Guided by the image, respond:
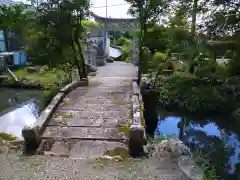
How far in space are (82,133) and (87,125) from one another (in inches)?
12.8

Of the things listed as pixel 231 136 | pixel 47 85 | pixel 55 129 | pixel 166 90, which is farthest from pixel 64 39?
pixel 231 136

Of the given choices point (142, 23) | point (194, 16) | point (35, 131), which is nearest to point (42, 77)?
A: point (142, 23)

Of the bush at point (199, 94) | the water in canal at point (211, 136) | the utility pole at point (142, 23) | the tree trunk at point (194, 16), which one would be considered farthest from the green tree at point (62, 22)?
the water in canal at point (211, 136)

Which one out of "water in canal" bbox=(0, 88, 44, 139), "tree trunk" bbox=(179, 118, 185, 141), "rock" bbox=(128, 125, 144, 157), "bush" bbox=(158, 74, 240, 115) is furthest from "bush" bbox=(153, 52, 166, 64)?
"rock" bbox=(128, 125, 144, 157)

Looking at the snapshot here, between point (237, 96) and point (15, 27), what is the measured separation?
12.2 m

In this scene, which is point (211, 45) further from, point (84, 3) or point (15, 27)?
point (15, 27)

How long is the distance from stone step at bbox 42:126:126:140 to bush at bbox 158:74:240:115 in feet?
14.4

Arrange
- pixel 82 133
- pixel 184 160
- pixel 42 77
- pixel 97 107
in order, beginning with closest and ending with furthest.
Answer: pixel 184 160 → pixel 82 133 → pixel 97 107 → pixel 42 77

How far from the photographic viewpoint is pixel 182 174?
125 inches

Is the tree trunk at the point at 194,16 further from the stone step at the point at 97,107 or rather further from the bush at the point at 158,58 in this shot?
the stone step at the point at 97,107

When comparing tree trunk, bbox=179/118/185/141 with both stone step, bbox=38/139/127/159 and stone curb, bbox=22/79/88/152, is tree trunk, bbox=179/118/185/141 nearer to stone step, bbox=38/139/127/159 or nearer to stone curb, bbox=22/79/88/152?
stone step, bbox=38/139/127/159

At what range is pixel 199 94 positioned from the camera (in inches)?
326

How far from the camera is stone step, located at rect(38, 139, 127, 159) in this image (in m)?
3.87

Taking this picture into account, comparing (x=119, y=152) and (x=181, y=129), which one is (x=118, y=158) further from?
(x=181, y=129)
